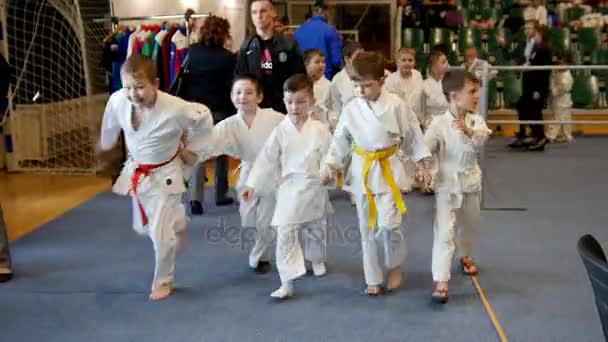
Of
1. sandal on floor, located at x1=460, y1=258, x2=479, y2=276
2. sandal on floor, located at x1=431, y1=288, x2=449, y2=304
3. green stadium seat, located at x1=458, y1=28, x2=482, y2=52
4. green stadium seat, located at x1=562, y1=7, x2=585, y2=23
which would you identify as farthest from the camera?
green stadium seat, located at x1=562, y1=7, x2=585, y2=23

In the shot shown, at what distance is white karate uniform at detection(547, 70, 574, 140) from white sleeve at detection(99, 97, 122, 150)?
→ 247 inches

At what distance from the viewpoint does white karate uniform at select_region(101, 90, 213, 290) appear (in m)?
3.64

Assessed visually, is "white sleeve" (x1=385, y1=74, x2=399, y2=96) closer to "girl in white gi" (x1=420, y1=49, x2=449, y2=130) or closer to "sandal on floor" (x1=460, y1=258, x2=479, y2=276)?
"girl in white gi" (x1=420, y1=49, x2=449, y2=130)

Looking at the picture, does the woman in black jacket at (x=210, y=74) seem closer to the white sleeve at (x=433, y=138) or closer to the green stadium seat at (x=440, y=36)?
the white sleeve at (x=433, y=138)

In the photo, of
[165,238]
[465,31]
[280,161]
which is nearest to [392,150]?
[280,161]

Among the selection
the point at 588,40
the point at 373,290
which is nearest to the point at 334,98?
the point at 373,290

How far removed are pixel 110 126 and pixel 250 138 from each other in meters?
0.76

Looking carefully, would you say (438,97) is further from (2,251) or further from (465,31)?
(465,31)

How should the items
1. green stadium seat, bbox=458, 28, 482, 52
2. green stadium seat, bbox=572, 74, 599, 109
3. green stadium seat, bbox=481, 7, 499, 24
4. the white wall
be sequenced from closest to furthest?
the white wall < green stadium seat, bbox=572, 74, 599, 109 < green stadium seat, bbox=458, 28, 482, 52 < green stadium seat, bbox=481, 7, 499, 24

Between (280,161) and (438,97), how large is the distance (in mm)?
2448

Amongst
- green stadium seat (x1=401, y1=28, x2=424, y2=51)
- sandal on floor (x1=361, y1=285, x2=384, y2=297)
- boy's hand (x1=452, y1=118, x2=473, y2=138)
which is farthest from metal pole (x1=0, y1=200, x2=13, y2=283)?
green stadium seat (x1=401, y1=28, x2=424, y2=51)

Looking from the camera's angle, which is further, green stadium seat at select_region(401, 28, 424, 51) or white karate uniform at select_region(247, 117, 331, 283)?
green stadium seat at select_region(401, 28, 424, 51)

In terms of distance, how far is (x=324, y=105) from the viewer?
5.73 meters

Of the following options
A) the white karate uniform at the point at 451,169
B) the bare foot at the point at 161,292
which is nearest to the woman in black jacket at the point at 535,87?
the white karate uniform at the point at 451,169
